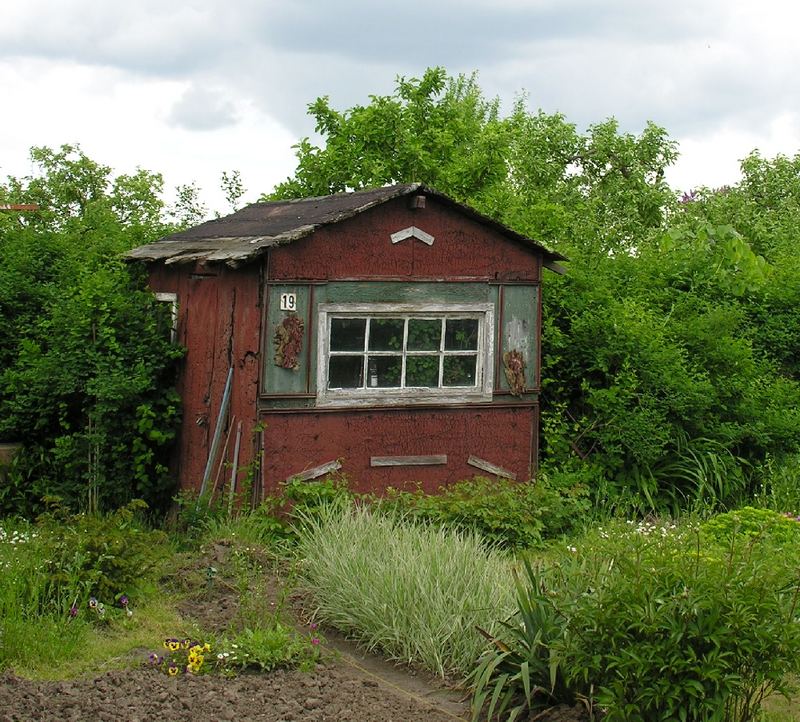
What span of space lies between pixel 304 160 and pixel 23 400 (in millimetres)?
6110

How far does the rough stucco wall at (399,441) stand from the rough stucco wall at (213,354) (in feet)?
1.11

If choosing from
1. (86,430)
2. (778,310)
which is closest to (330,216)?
(86,430)

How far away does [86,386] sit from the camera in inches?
429

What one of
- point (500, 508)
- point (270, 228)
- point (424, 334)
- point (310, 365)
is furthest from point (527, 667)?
point (270, 228)

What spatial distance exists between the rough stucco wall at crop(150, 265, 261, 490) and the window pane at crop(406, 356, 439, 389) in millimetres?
1520

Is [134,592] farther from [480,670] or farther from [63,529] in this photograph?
[480,670]

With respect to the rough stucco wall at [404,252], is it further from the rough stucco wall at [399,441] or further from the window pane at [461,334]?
the rough stucco wall at [399,441]

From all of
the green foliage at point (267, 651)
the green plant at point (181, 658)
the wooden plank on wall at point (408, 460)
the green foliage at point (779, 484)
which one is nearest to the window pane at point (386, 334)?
the wooden plank on wall at point (408, 460)

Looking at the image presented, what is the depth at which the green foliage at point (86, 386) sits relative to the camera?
1099 centimetres

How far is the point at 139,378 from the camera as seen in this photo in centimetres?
1088

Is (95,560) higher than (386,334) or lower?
lower

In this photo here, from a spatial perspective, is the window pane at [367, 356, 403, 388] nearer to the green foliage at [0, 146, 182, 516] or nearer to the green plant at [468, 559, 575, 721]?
the green foliage at [0, 146, 182, 516]

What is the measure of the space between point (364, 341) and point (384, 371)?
35 centimetres

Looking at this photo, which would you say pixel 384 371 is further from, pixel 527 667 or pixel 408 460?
pixel 527 667
